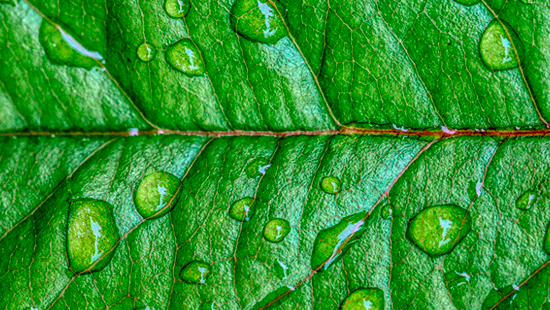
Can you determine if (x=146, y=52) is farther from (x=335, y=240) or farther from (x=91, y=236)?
(x=335, y=240)

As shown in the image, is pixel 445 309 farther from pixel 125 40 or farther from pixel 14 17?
pixel 14 17

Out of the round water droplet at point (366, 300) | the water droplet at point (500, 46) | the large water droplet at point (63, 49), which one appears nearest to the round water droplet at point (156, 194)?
the large water droplet at point (63, 49)

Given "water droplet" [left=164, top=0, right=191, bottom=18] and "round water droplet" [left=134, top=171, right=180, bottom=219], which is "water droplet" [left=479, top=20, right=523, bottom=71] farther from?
"round water droplet" [left=134, top=171, right=180, bottom=219]

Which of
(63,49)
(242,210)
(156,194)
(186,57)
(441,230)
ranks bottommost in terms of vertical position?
(441,230)

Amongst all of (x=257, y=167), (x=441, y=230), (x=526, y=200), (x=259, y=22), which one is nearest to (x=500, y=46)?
(x=526, y=200)

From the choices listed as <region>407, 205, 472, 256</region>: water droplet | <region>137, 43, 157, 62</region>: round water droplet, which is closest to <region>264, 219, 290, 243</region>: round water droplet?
<region>407, 205, 472, 256</region>: water droplet

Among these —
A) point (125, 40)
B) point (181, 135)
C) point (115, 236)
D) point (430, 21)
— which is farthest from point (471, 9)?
point (115, 236)
